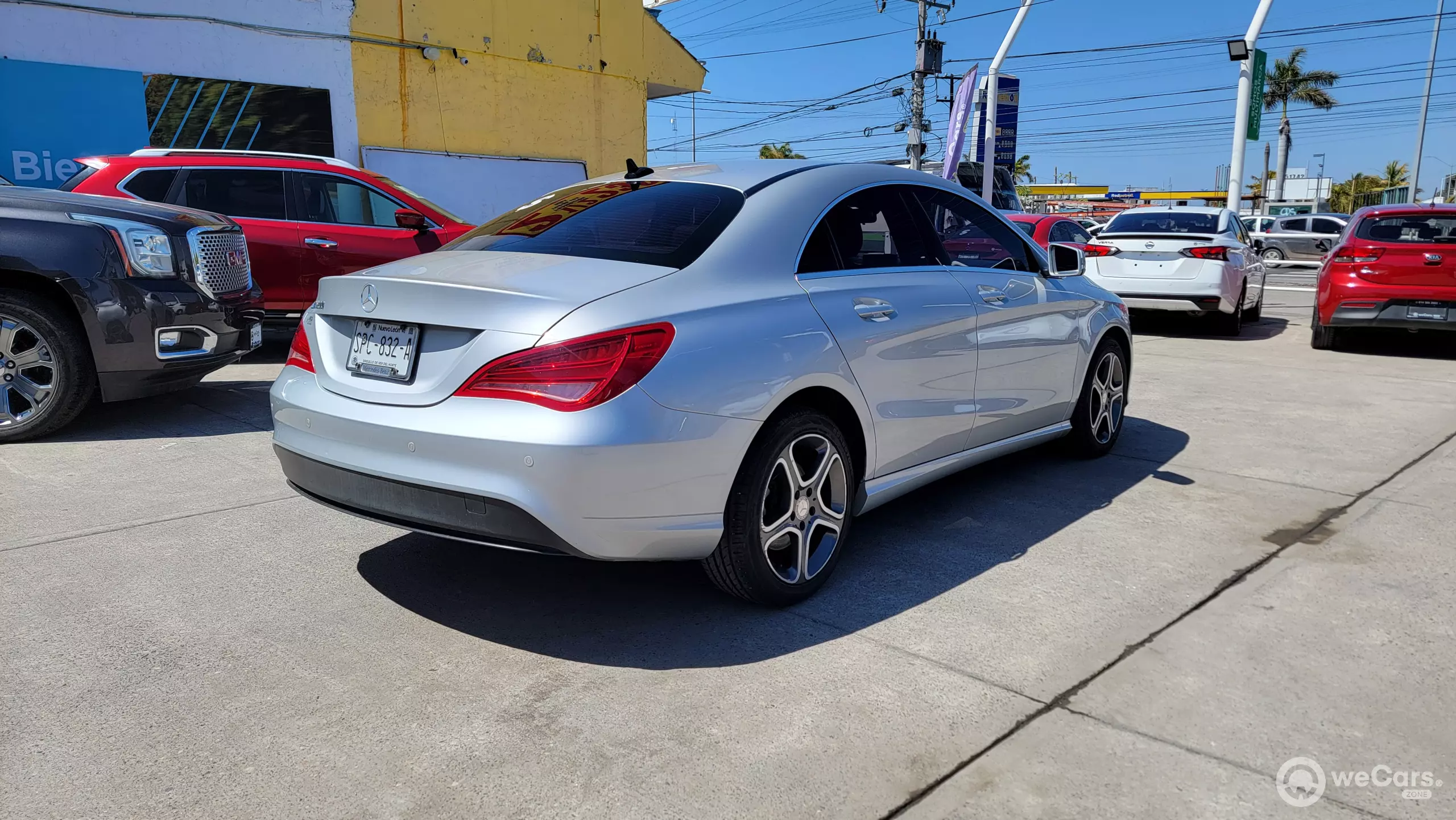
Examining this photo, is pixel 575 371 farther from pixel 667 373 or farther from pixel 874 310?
pixel 874 310

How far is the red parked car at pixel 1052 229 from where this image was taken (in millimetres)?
13016

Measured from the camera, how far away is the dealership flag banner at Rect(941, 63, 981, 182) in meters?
22.5

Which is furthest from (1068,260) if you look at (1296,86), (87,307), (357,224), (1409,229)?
(1296,86)

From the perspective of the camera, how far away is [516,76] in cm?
1669

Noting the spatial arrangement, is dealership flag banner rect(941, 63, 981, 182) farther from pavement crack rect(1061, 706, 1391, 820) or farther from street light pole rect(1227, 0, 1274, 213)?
pavement crack rect(1061, 706, 1391, 820)

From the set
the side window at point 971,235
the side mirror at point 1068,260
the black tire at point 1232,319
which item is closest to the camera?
the side window at point 971,235

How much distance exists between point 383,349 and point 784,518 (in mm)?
1409

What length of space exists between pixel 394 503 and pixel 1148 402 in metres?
6.10

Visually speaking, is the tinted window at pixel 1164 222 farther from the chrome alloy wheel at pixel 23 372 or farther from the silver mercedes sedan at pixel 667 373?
the chrome alloy wheel at pixel 23 372

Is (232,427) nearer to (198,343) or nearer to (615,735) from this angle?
(198,343)

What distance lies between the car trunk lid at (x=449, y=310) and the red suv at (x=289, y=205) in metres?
5.18

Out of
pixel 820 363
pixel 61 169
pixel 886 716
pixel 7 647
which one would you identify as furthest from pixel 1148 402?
pixel 61 169

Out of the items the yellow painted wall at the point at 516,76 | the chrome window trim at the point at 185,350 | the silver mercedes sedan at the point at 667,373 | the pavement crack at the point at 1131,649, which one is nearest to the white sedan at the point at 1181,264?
the pavement crack at the point at 1131,649

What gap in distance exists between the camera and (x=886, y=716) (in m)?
2.83
